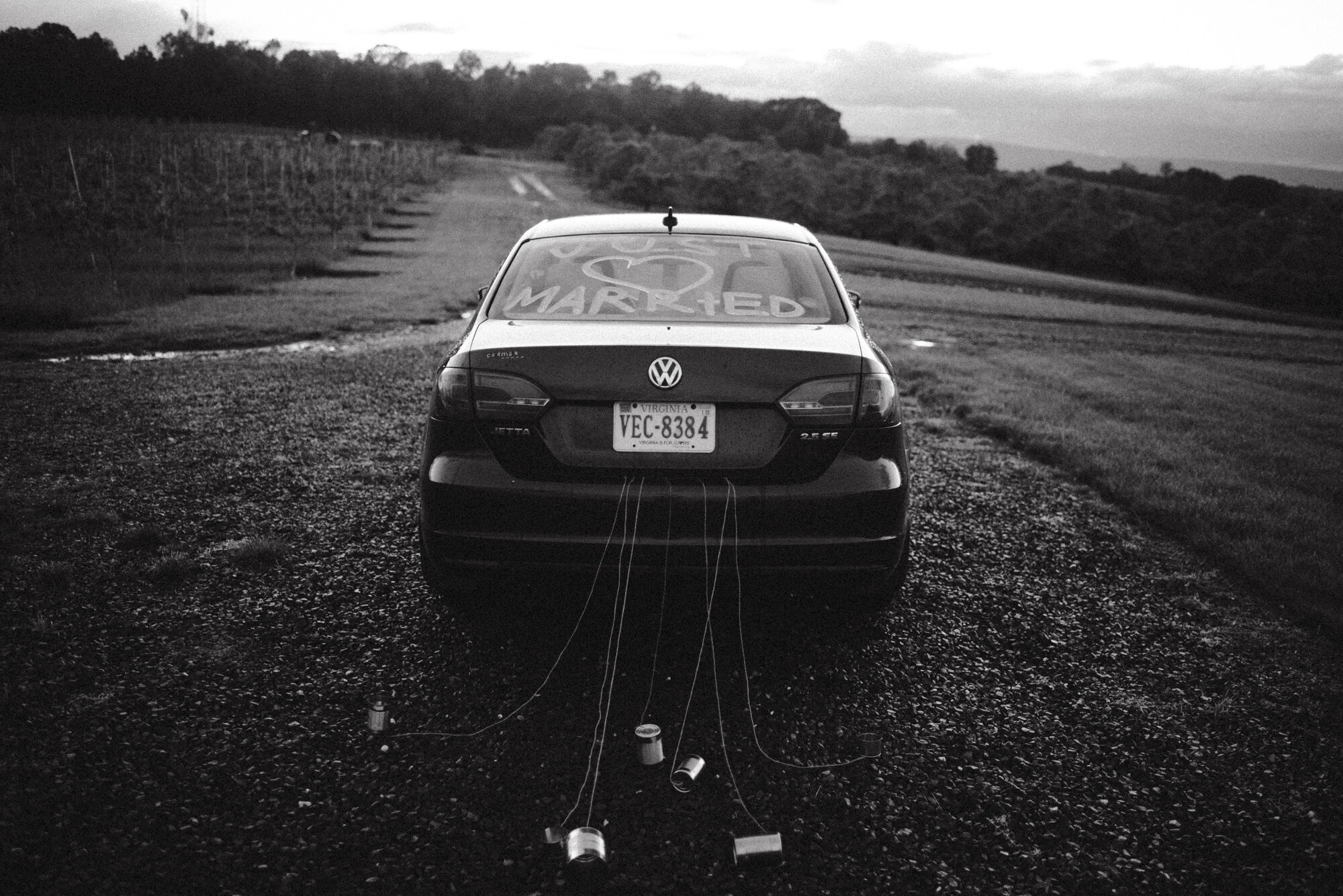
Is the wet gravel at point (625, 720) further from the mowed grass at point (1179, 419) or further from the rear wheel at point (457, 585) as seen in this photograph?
the mowed grass at point (1179, 419)

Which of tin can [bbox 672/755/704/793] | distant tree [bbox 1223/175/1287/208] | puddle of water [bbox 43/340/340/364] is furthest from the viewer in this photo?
distant tree [bbox 1223/175/1287/208]

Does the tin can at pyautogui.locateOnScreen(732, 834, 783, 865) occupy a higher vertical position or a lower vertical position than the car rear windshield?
lower

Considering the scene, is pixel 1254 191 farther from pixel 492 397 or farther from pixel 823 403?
pixel 492 397

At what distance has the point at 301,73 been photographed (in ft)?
334

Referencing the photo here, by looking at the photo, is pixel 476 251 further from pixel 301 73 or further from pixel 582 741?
pixel 301 73

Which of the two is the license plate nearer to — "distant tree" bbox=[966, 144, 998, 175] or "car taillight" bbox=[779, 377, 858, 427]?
"car taillight" bbox=[779, 377, 858, 427]

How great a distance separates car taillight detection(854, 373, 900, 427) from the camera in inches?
118

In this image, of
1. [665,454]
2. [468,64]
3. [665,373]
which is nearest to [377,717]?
[665,454]

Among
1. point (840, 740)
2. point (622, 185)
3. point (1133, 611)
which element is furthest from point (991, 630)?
point (622, 185)

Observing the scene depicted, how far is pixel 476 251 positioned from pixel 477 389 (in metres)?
22.2

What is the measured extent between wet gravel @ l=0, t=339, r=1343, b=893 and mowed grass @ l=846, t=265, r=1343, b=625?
0.69 meters

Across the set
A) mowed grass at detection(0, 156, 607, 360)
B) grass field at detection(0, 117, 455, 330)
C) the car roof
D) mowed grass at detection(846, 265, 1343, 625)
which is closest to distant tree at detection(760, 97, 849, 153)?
grass field at detection(0, 117, 455, 330)

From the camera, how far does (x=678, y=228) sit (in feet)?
13.0

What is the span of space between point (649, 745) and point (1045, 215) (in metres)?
70.2
